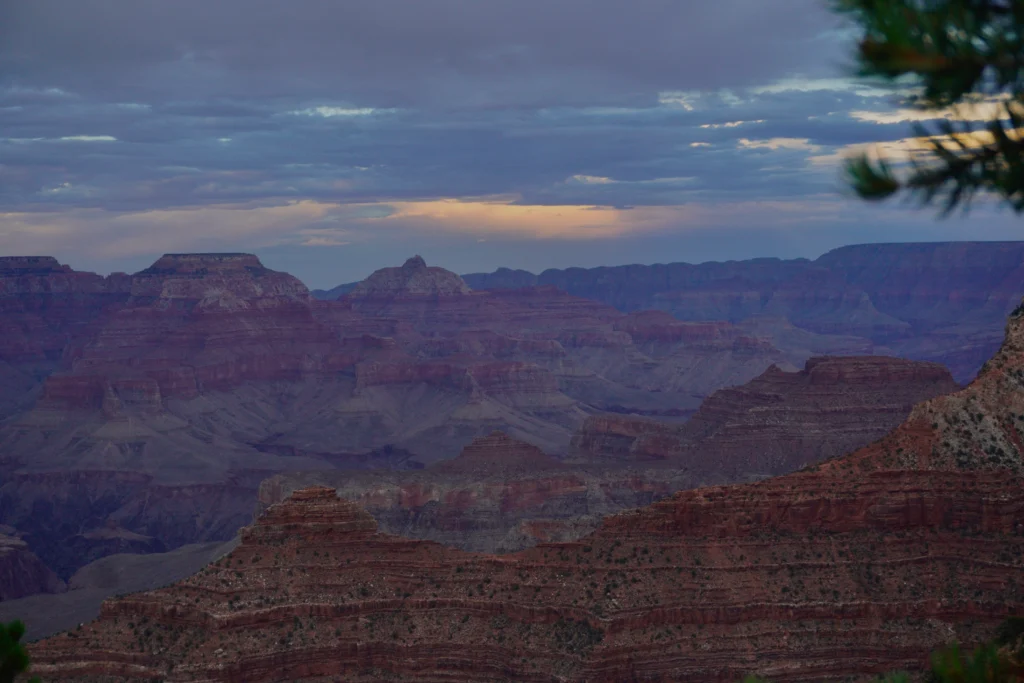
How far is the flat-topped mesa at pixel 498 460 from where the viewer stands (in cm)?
10919

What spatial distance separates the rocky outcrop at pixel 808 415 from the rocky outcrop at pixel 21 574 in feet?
173

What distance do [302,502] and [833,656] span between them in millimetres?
20436

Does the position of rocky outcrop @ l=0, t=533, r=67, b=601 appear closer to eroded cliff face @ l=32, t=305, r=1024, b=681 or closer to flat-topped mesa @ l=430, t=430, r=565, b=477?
flat-topped mesa @ l=430, t=430, r=565, b=477

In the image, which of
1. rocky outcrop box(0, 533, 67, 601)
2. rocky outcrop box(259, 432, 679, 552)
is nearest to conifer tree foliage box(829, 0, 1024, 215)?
rocky outcrop box(259, 432, 679, 552)

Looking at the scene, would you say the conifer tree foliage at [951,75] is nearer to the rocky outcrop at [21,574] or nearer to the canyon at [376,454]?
the canyon at [376,454]

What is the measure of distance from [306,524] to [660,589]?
539 inches

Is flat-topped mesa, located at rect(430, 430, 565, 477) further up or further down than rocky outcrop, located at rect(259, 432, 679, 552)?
further up

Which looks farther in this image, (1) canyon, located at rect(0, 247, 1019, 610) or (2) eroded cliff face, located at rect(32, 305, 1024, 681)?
(1) canyon, located at rect(0, 247, 1019, 610)

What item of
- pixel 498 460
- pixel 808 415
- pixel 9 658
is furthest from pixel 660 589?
A: pixel 498 460

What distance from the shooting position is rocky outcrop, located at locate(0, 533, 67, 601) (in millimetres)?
109000

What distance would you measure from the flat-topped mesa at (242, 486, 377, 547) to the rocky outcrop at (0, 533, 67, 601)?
63013 mm

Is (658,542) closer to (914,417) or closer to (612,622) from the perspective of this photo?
(612,622)

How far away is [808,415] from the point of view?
10119cm

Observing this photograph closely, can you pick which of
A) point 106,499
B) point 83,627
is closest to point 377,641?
point 83,627
